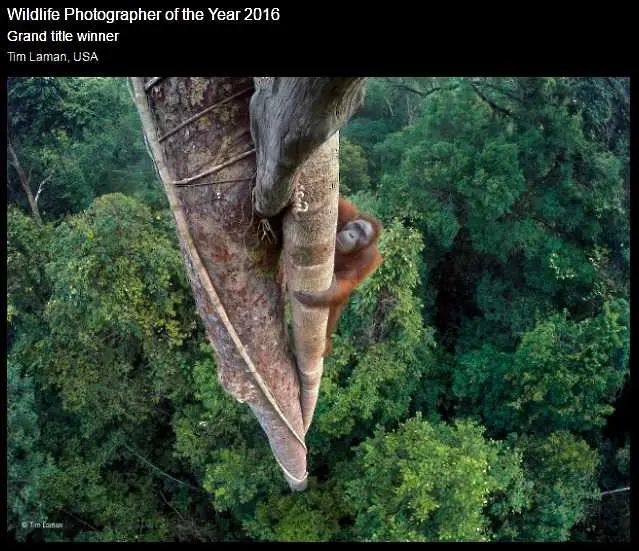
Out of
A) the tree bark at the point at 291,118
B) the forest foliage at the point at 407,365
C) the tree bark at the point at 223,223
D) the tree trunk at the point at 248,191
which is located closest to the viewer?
the tree bark at the point at 291,118

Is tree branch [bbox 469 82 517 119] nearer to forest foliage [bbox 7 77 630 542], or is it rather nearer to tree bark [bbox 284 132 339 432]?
forest foliage [bbox 7 77 630 542]

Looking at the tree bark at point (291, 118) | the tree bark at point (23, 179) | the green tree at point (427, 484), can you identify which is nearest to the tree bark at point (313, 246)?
the tree bark at point (291, 118)

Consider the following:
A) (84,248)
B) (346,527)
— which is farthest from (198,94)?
(346,527)

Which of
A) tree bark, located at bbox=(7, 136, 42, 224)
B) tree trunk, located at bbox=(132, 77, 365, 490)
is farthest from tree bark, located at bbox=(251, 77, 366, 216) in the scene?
tree bark, located at bbox=(7, 136, 42, 224)

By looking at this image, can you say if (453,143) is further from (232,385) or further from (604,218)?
(232,385)

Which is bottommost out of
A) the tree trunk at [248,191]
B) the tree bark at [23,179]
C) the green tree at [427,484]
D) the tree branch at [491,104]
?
the green tree at [427,484]

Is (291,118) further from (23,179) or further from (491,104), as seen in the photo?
(23,179)

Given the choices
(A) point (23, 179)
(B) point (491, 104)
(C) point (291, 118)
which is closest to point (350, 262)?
(C) point (291, 118)

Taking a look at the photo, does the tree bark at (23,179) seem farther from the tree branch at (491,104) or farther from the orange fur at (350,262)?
the orange fur at (350,262)
